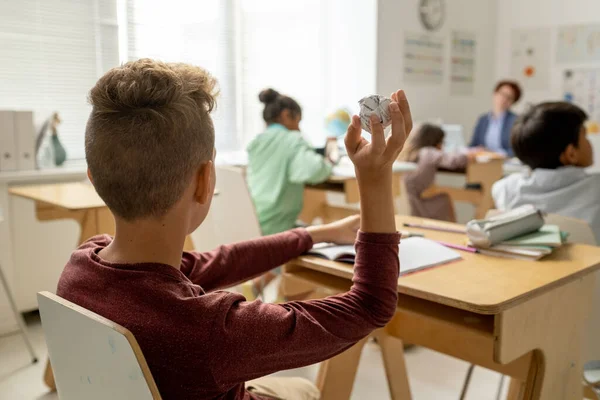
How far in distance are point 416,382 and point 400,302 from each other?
1.15 metres

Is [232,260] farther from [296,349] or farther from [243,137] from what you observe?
[243,137]

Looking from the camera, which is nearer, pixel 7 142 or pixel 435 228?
pixel 435 228

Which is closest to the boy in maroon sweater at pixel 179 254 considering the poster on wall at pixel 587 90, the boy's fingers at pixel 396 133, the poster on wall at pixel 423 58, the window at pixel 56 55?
the boy's fingers at pixel 396 133

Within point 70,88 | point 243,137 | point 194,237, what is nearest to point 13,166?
point 70,88

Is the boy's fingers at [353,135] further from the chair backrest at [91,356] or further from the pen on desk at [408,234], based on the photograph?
the pen on desk at [408,234]

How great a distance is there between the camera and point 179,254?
85 centimetres

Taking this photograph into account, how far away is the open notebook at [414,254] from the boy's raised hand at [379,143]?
425mm

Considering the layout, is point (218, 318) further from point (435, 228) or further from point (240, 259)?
point (435, 228)

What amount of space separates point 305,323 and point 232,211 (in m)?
1.47

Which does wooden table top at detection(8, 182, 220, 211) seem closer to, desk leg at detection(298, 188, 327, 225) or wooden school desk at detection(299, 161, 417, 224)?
wooden school desk at detection(299, 161, 417, 224)

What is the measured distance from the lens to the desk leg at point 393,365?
166 cm

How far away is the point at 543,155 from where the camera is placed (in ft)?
6.45

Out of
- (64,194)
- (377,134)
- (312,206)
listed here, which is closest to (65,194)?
(64,194)

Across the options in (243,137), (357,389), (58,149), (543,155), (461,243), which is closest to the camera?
(461,243)
